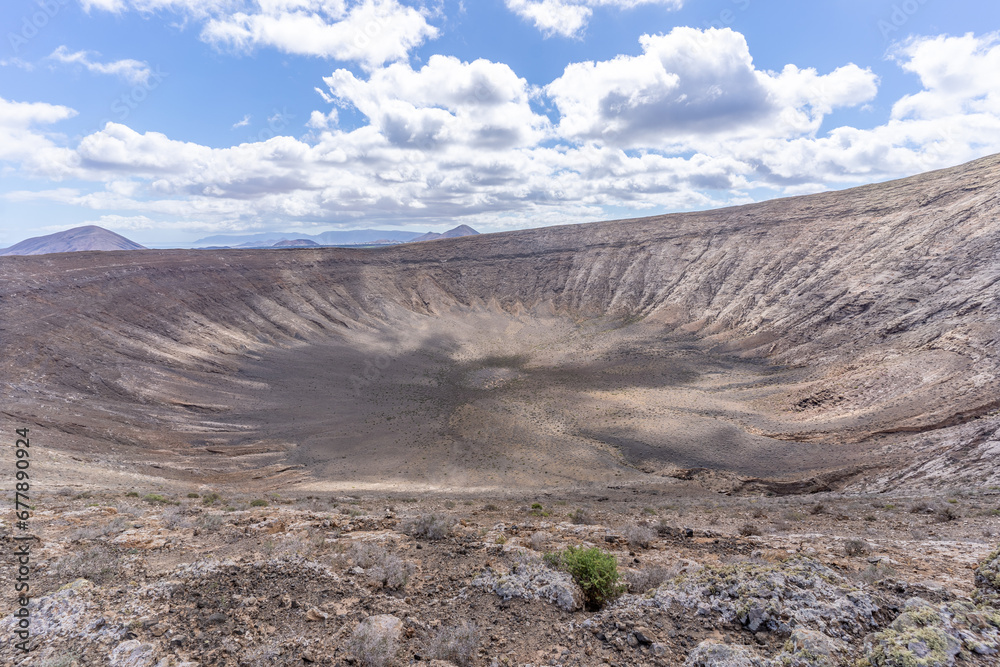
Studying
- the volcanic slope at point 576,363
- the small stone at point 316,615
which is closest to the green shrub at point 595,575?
the small stone at point 316,615

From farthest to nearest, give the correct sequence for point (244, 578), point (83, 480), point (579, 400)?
point (579, 400)
point (83, 480)
point (244, 578)

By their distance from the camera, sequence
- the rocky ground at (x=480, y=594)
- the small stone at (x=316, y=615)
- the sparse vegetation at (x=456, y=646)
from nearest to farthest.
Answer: the rocky ground at (x=480, y=594) → the sparse vegetation at (x=456, y=646) → the small stone at (x=316, y=615)

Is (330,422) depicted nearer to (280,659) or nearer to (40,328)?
(40,328)

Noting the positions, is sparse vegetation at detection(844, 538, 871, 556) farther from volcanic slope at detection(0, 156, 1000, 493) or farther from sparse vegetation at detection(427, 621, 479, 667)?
volcanic slope at detection(0, 156, 1000, 493)

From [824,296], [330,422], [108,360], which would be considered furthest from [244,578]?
[824,296]

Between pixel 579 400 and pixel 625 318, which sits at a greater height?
pixel 625 318

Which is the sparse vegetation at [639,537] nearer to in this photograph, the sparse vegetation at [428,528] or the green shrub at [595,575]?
the green shrub at [595,575]
